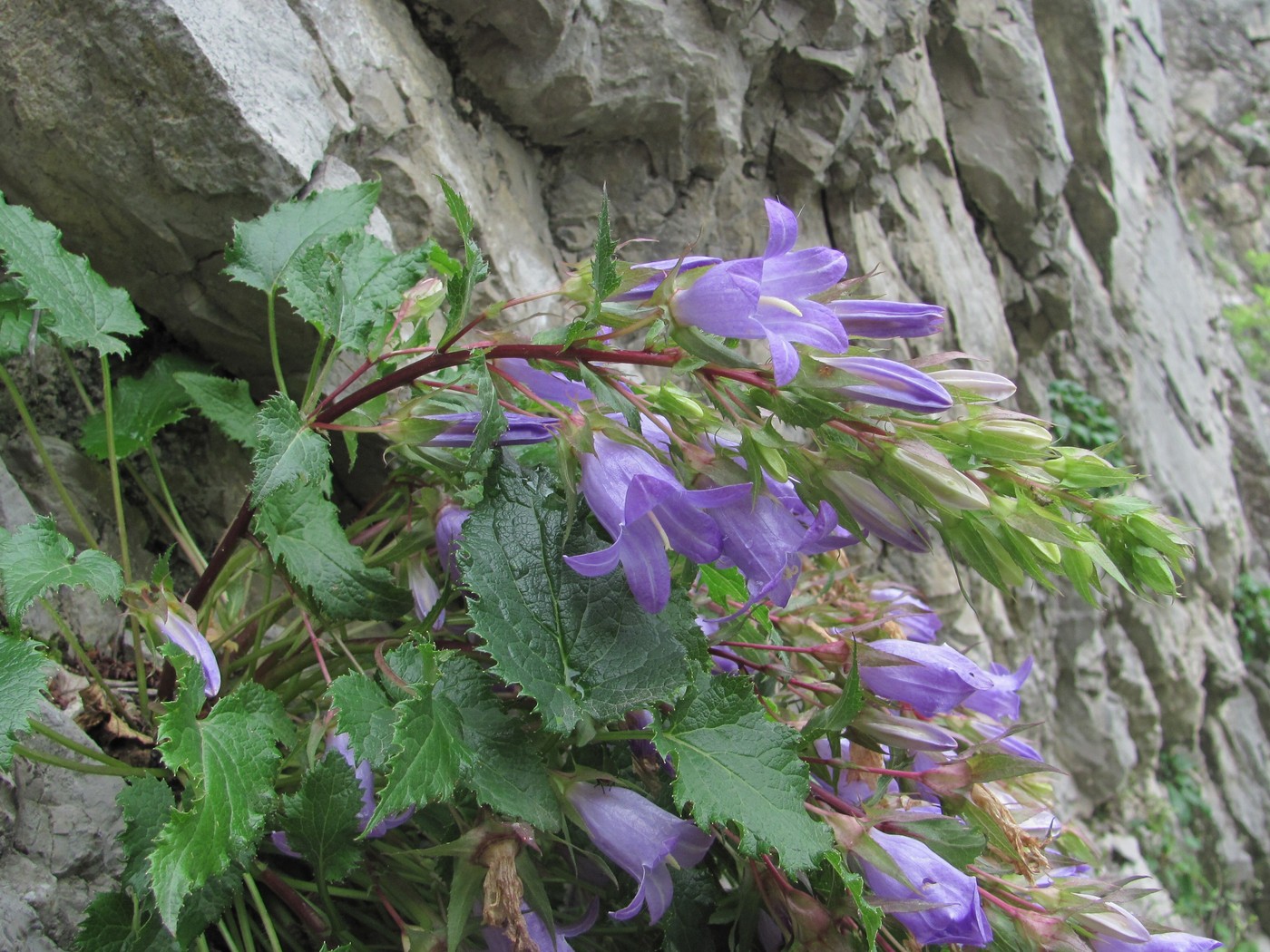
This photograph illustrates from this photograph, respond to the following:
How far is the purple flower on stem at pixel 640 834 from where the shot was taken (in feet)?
3.20

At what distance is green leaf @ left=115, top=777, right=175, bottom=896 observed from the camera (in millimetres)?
1008

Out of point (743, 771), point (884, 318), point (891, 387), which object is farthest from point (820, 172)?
point (743, 771)

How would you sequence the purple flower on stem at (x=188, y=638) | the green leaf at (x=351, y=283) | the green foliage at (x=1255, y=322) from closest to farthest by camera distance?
1. the purple flower on stem at (x=188, y=638)
2. the green leaf at (x=351, y=283)
3. the green foliage at (x=1255, y=322)

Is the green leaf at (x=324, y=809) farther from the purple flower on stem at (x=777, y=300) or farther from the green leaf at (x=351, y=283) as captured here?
the purple flower on stem at (x=777, y=300)

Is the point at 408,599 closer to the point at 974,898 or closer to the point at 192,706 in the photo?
the point at 192,706

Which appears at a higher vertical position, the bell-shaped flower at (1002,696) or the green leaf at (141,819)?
the green leaf at (141,819)

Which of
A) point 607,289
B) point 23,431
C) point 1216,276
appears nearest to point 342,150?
point 23,431

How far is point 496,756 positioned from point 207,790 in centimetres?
29

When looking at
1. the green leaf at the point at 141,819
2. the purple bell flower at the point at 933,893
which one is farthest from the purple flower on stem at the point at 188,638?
the purple bell flower at the point at 933,893

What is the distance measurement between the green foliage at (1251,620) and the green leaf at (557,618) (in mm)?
5471

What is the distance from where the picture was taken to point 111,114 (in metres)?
1.41

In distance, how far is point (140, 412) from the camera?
1.50 meters

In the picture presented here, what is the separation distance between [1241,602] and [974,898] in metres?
5.46

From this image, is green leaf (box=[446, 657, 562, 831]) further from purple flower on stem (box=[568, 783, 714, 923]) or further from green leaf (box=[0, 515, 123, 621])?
green leaf (box=[0, 515, 123, 621])
